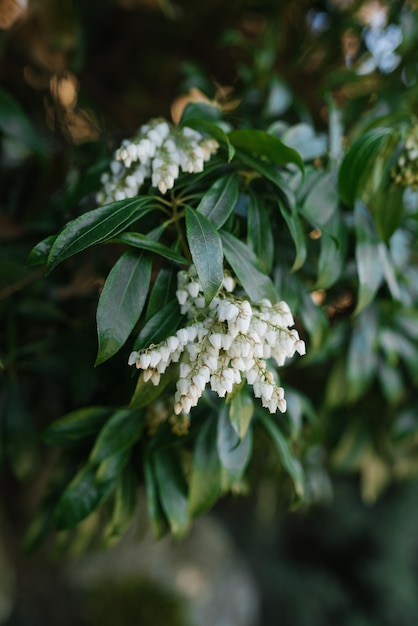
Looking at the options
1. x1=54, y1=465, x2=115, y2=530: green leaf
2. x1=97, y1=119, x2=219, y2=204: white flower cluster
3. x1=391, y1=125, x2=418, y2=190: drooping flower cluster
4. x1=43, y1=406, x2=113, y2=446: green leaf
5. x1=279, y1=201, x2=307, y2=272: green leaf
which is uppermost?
x1=97, y1=119, x2=219, y2=204: white flower cluster

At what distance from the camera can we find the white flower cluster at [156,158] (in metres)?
0.65

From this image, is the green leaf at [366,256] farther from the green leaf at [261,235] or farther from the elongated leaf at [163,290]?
the elongated leaf at [163,290]

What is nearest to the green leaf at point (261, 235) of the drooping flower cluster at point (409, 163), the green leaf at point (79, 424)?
the drooping flower cluster at point (409, 163)

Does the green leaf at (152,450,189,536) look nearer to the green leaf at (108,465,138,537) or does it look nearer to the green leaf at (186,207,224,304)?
the green leaf at (108,465,138,537)

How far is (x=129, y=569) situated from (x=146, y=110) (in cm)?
156

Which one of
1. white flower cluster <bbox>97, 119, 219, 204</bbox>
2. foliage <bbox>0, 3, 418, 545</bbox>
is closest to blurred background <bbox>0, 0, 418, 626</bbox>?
foliage <bbox>0, 3, 418, 545</bbox>

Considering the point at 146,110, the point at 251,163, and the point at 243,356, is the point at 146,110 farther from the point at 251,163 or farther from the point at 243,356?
the point at 243,356

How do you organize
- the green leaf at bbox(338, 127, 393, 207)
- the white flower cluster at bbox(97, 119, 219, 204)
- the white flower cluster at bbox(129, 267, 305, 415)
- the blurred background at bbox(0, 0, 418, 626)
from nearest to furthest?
the white flower cluster at bbox(129, 267, 305, 415)
the white flower cluster at bbox(97, 119, 219, 204)
the green leaf at bbox(338, 127, 393, 207)
the blurred background at bbox(0, 0, 418, 626)

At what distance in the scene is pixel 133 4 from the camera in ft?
4.93

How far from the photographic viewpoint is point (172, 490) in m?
0.84

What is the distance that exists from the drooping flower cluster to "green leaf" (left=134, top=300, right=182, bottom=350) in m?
0.40

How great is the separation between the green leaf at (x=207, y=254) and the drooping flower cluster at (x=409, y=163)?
35 centimetres

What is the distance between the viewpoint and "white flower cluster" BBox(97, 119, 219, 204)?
653 millimetres

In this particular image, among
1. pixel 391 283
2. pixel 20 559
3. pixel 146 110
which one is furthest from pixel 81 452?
pixel 20 559
